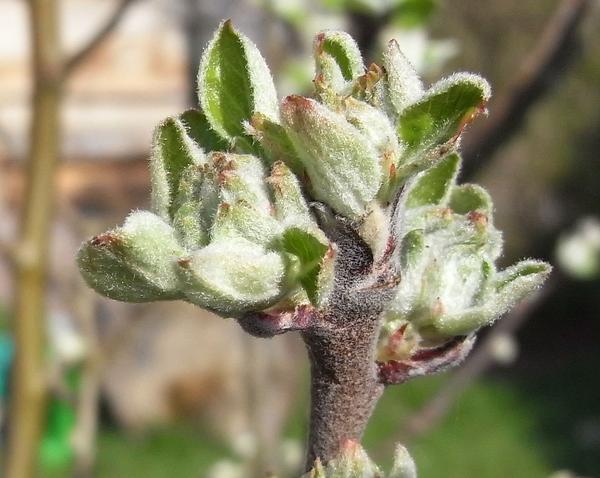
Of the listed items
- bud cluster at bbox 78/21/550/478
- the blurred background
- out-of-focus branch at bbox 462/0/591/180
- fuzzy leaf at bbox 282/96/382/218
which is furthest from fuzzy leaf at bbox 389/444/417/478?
out-of-focus branch at bbox 462/0/591/180

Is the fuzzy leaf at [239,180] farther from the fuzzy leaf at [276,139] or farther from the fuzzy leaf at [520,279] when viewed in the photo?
the fuzzy leaf at [520,279]

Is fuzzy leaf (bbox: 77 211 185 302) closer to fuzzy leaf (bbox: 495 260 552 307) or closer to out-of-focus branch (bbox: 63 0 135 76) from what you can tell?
fuzzy leaf (bbox: 495 260 552 307)

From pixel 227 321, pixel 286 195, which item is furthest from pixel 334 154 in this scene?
pixel 227 321

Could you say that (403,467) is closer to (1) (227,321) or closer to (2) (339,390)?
(2) (339,390)

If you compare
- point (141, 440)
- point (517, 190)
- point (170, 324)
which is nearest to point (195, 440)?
point (141, 440)

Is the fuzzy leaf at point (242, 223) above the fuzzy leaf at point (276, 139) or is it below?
below

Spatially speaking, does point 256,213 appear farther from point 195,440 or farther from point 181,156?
point 195,440

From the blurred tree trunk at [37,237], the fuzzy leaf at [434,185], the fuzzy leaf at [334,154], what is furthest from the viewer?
the blurred tree trunk at [37,237]

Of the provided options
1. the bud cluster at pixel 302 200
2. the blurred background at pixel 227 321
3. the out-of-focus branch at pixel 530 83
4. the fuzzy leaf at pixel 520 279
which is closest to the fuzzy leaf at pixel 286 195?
the bud cluster at pixel 302 200
